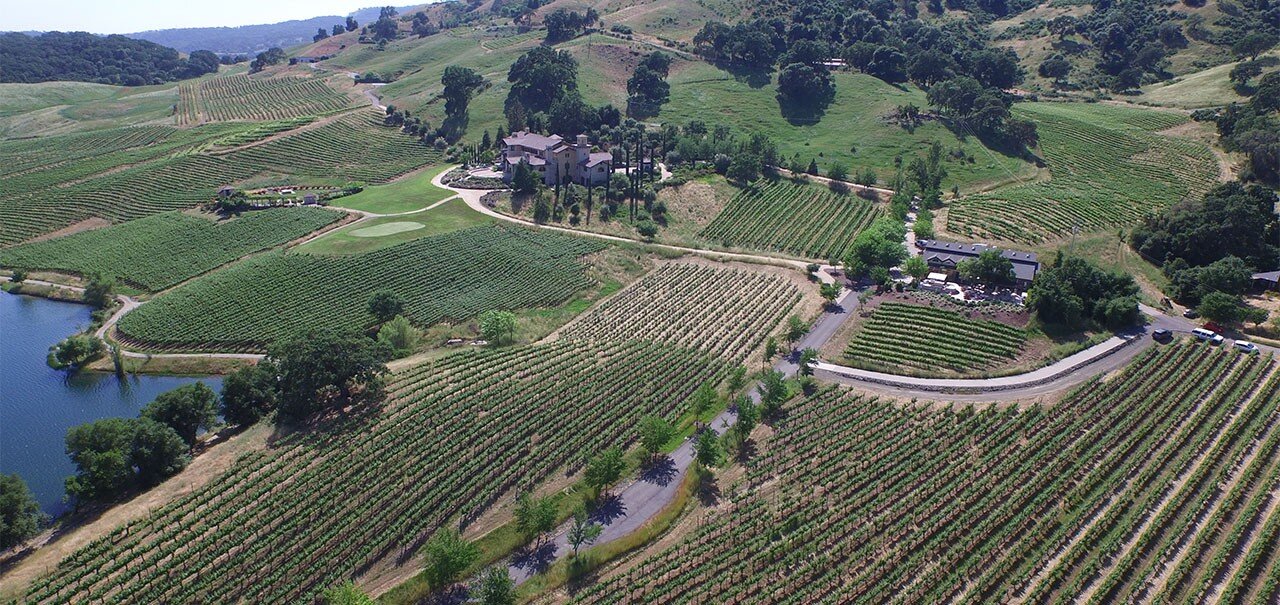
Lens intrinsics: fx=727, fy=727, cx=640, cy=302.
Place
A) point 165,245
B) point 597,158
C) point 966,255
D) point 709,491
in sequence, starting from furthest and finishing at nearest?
point 597,158
point 165,245
point 966,255
point 709,491

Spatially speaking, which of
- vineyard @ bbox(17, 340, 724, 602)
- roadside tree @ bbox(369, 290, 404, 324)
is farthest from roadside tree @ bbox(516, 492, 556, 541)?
roadside tree @ bbox(369, 290, 404, 324)

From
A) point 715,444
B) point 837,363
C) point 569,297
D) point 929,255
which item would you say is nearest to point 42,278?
point 569,297

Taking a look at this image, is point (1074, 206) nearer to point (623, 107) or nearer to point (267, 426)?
point (623, 107)

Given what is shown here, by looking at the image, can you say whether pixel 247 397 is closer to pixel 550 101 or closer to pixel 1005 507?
pixel 1005 507

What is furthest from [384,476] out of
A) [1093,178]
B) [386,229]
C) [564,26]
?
[564,26]

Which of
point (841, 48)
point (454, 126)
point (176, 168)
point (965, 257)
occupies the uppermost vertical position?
point (841, 48)

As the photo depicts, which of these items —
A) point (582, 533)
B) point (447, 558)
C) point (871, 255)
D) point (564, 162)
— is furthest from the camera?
point (564, 162)

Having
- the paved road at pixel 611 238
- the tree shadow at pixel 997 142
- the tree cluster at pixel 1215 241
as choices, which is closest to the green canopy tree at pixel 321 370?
the paved road at pixel 611 238

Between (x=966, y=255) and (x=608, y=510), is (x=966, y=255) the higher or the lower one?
the higher one
